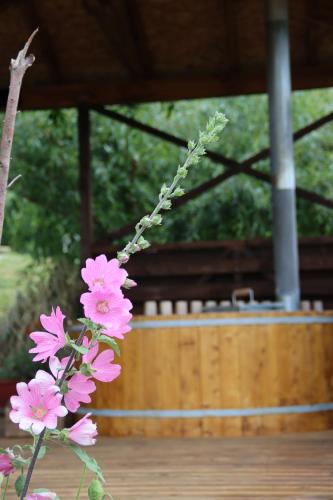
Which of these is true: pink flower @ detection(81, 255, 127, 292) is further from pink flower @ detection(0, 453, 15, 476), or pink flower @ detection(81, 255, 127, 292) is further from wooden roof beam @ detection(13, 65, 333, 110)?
wooden roof beam @ detection(13, 65, 333, 110)

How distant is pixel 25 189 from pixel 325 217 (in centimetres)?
401

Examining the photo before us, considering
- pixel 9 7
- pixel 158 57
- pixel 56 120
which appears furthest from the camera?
pixel 56 120

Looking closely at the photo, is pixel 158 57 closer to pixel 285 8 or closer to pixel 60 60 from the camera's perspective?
pixel 60 60

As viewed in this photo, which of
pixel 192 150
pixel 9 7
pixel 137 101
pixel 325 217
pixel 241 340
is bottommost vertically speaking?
pixel 241 340

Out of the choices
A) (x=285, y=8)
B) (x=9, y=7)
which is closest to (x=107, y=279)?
(x=285, y=8)

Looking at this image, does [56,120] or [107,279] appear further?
[56,120]

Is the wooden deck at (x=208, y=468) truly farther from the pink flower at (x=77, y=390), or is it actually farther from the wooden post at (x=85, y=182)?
the wooden post at (x=85, y=182)

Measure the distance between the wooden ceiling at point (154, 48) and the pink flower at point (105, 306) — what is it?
22.4 ft

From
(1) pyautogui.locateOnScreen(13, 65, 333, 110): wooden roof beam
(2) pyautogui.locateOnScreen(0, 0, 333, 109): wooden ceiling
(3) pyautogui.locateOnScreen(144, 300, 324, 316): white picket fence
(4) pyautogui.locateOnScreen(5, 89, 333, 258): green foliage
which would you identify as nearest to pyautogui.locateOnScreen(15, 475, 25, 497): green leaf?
(3) pyautogui.locateOnScreen(144, 300, 324, 316): white picket fence

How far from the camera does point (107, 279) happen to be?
96 cm

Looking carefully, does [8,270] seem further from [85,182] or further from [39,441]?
[39,441]

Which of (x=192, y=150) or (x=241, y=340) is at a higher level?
(x=192, y=150)

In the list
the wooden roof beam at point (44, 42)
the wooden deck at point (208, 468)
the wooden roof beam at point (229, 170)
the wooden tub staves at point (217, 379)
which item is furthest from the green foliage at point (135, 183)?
the wooden deck at point (208, 468)

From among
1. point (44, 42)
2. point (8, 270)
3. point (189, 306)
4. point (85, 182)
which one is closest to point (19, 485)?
point (85, 182)
